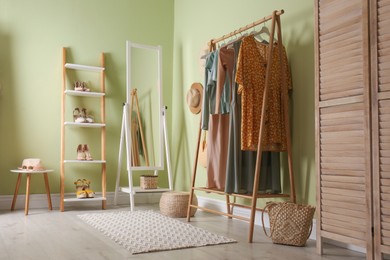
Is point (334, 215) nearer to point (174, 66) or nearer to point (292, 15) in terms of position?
point (292, 15)

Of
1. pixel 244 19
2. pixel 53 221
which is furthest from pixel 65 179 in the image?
pixel 244 19

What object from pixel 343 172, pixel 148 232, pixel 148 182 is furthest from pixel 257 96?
pixel 148 182

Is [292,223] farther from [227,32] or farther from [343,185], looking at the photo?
[227,32]

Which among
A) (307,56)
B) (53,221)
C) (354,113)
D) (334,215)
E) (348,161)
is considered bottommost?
(53,221)

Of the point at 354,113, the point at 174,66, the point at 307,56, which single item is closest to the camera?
the point at 354,113

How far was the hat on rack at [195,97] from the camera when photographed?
4.38 metres

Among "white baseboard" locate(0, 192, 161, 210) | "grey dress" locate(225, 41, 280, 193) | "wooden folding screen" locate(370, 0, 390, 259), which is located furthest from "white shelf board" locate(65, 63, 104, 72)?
"wooden folding screen" locate(370, 0, 390, 259)

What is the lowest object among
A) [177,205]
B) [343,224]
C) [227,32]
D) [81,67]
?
[177,205]

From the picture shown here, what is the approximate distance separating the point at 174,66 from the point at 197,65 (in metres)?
0.60

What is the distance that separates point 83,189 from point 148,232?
1512 mm

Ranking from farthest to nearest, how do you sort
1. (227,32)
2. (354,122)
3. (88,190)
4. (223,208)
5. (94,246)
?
(88,190), (227,32), (223,208), (94,246), (354,122)

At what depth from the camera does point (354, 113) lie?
225 cm

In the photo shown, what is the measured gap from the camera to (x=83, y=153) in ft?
14.0

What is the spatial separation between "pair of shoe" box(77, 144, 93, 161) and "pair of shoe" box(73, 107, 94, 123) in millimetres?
274
